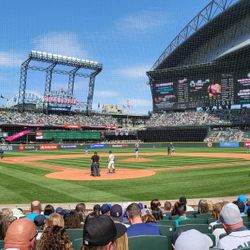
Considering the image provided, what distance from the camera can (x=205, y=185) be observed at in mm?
21062

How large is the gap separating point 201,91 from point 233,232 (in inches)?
3209

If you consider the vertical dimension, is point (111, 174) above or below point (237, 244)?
below

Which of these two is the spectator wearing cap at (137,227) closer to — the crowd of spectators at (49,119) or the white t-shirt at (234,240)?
the white t-shirt at (234,240)

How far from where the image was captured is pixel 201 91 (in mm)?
83875

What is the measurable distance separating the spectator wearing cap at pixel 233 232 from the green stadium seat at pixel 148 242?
0.81 metres

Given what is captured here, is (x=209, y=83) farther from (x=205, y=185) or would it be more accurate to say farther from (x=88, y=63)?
(x=205, y=185)

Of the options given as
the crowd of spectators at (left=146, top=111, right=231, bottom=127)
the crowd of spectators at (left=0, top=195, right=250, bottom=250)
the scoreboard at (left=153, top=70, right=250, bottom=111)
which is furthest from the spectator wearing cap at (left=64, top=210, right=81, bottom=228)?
the crowd of spectators at (left=146, top=111, right=231, bottom=127)

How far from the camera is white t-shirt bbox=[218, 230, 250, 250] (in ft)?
14.9

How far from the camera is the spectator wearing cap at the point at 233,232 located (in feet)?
15.0

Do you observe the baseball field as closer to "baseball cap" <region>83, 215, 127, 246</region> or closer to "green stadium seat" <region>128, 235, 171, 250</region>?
"green stadium seat" <region>128, 235, 171, 250</region>

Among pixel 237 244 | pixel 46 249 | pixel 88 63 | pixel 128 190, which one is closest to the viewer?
pixel 46 249

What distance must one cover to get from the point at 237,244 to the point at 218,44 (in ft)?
321

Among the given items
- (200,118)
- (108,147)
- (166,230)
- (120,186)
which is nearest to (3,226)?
(166,230)

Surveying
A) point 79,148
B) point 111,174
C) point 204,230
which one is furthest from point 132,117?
point 204,230
